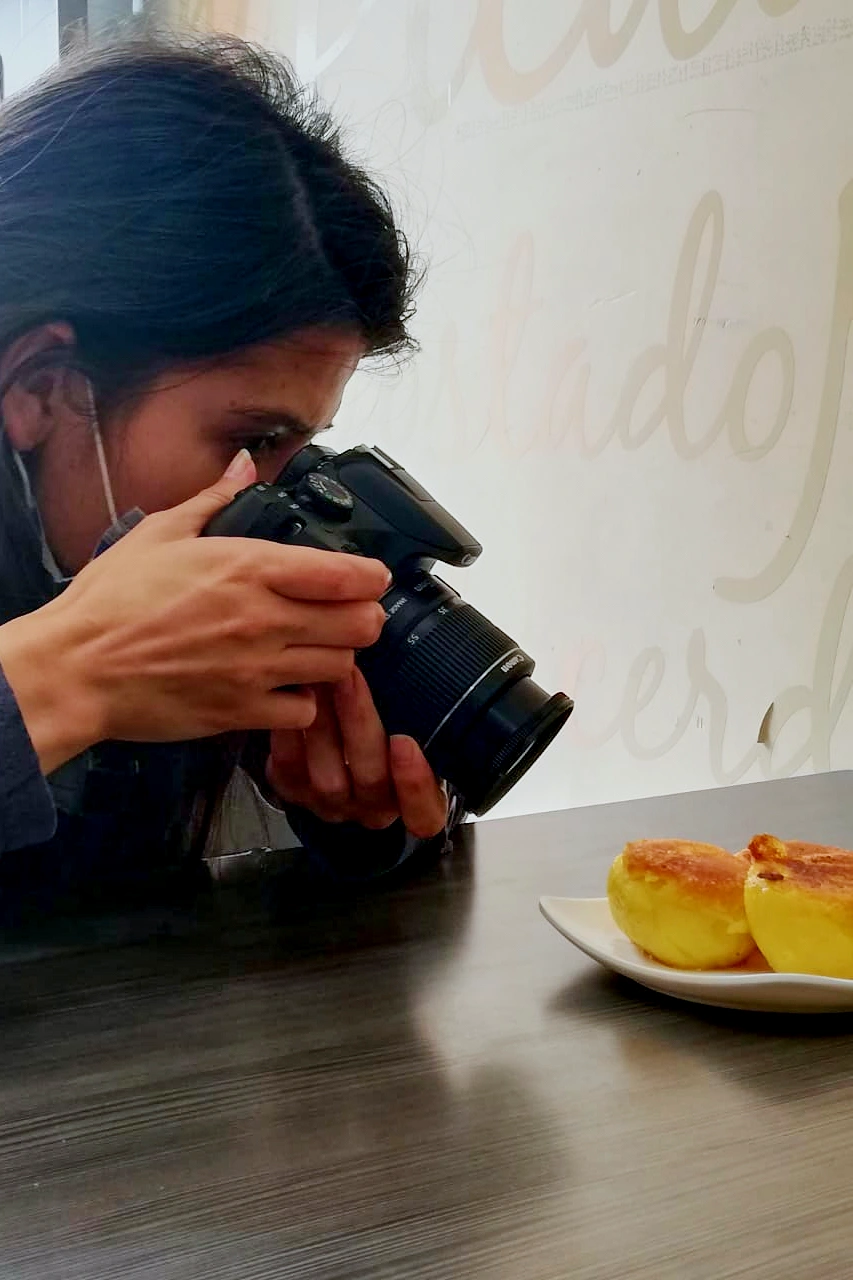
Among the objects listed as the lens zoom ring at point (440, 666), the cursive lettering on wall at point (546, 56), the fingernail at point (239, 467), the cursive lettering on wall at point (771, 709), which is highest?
the cursive lettering on wall at point (546, 56)

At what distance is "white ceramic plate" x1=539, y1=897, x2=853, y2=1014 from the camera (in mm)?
293

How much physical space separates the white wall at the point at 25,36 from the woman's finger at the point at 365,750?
4.01ft

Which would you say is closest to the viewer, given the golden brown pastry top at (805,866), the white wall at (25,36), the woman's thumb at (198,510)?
the golden brown pastry top at (805,866)

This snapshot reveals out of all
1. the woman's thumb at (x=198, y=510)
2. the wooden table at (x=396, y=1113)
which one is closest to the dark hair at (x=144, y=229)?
the woman's thumb at (x=198, y=510)

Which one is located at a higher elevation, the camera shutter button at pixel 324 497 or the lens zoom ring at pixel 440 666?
the camera shutter button at pixel 324 497

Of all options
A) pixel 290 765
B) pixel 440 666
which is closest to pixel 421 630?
pixel 440 666

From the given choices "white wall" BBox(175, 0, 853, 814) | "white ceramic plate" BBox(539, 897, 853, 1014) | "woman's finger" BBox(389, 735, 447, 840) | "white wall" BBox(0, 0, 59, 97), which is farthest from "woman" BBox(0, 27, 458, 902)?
"white wall" BBox(0, 0, 59, 97)

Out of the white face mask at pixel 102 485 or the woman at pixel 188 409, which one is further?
the white face mask at pixel 102 485

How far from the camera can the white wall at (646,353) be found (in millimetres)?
775

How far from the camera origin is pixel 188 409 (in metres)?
0.52

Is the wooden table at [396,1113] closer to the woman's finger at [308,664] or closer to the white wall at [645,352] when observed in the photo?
the woman's finger at [308,664]

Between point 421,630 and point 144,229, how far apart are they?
0.74 ft

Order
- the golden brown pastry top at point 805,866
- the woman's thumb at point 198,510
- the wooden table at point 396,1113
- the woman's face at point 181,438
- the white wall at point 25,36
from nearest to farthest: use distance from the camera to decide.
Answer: the wooden table at point 396,1113 < the golden brown pastry top at point 805,866 < the woman's thumb at point 198,510 < the woman's face at point 181,438 < the white wall at point 25,36

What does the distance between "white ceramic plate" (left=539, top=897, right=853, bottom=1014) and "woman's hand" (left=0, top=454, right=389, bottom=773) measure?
141 millimetres
